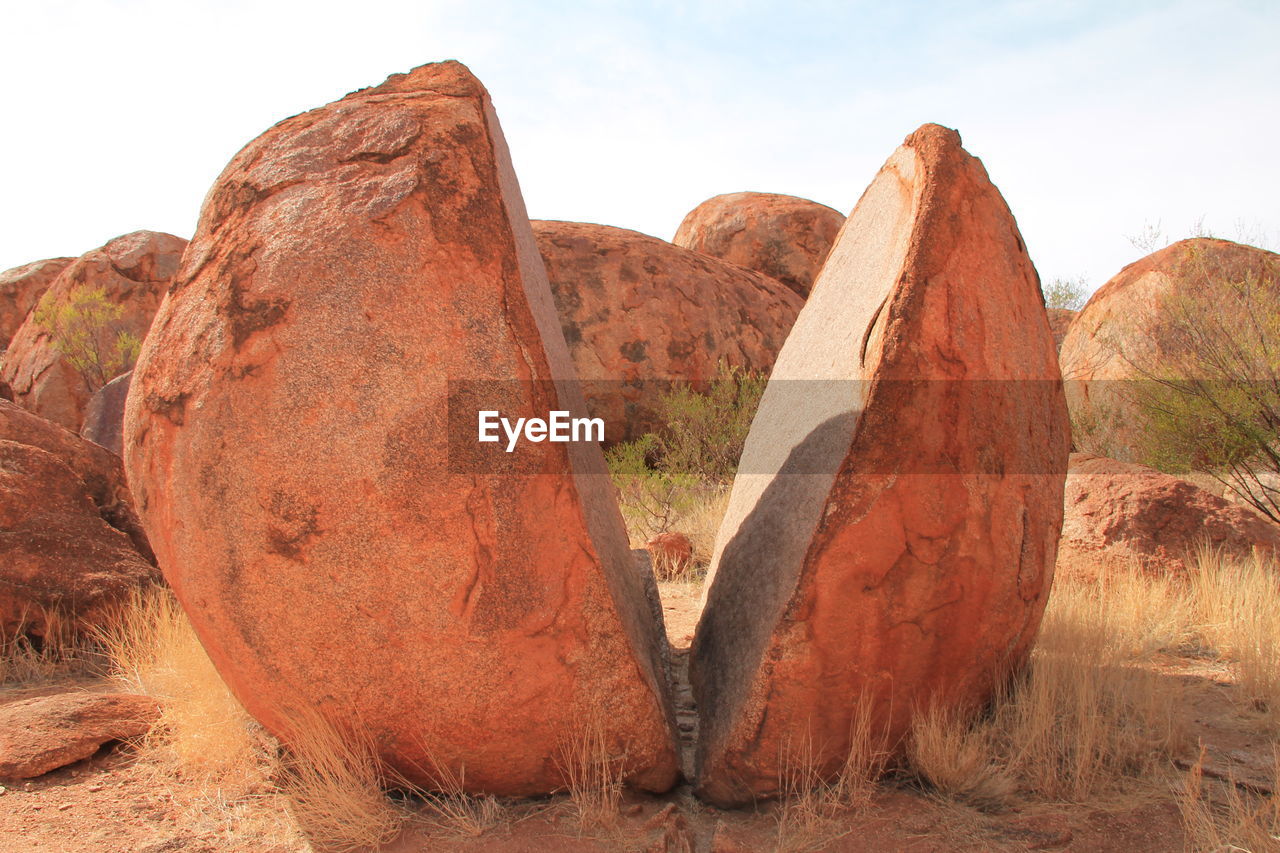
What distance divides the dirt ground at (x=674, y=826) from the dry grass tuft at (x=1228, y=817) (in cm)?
5

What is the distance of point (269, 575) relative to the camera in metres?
2.26

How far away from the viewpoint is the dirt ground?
228 cm

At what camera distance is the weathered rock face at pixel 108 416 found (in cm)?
760

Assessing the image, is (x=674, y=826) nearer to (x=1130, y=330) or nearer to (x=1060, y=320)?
(x=1130, y=330)

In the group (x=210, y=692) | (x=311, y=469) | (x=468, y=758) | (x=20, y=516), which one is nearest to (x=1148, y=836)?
(x=468, y=758)

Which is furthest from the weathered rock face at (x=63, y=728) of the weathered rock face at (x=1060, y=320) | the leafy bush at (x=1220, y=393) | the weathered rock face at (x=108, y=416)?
the weathered rock face at (x=1060, y=320)

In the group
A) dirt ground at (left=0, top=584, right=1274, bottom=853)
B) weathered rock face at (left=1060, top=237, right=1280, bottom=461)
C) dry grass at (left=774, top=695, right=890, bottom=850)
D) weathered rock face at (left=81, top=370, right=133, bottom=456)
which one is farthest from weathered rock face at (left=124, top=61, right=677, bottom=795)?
weathered rock face at (left=1060, top=237, right=1280, bottom=461)

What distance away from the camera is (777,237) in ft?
A: 35.7

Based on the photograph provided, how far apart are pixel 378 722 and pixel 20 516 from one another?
2.74 m

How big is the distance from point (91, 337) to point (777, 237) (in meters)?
7.90

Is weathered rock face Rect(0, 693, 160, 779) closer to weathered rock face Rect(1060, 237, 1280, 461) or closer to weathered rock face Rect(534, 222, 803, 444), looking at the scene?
weathered rock face Rect(534, 222, 803, 444)

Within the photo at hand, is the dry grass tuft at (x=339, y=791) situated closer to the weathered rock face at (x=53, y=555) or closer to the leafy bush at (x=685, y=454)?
the weathered rock face at (x=53, y=555)

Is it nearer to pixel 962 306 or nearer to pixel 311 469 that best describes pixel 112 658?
pixel 311 469

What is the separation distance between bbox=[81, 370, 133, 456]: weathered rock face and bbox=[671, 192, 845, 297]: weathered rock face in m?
6.46
